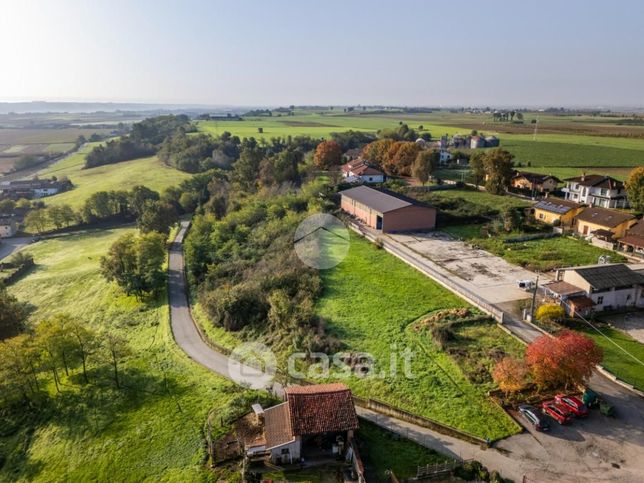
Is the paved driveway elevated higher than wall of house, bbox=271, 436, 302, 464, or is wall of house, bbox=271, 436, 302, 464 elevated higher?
the paved driveway

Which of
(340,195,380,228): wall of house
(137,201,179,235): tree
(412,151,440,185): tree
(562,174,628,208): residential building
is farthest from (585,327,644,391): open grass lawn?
(137,201,179,235): tree

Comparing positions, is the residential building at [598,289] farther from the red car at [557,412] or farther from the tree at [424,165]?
the tree at [424,165]

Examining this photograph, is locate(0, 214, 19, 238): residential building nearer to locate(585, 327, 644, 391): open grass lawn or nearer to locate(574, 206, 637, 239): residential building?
locate(585, 327, 644, 391): open grass lawn

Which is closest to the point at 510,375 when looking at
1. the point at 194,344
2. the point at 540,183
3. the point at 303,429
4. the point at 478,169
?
the point at 303,429

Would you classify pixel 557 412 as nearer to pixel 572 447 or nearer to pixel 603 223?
pixel 572 447

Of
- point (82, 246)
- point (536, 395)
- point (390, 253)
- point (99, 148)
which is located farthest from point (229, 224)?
point (99, 148)

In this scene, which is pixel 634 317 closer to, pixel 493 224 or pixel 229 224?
pixel 493 224

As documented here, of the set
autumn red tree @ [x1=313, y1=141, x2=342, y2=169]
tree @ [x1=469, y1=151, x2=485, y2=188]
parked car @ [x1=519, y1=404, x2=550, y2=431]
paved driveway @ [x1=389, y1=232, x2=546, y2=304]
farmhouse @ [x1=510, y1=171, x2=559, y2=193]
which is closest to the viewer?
parked car @ [x1=519, y1=404, x2=550, y2=431]

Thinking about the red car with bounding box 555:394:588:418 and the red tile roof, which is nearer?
the red tile roof
